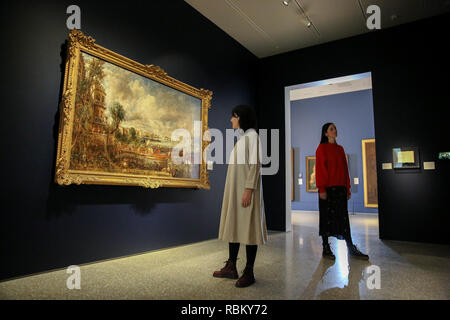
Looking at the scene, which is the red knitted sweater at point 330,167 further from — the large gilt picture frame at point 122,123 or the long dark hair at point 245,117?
the large gilt picture frame at point 122,123

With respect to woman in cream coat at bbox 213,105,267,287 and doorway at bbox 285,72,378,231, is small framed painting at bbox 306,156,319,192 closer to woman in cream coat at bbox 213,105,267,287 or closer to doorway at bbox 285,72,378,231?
doorway at bbox 285,72,378,231

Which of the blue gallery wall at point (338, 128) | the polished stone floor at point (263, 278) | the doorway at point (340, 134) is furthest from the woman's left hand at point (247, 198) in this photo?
the blue gallery wall at point (338, 128)

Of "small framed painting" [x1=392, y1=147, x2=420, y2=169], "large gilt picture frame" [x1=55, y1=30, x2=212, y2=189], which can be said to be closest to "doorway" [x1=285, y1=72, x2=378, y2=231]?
"small framed painting" [x1=392, y1=147, x2=420, y2=169]

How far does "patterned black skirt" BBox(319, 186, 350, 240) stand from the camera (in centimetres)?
370

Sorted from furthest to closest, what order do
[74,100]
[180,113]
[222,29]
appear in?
[222,29]
[180,113]
[74,100]

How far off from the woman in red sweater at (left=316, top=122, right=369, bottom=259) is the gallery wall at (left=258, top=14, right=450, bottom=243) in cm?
238

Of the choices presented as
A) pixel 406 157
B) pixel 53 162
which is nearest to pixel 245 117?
pixel 53 162

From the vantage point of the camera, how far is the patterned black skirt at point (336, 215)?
12.1 feet

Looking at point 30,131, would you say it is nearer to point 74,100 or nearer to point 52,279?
point 74,100

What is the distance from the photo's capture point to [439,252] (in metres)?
4.23

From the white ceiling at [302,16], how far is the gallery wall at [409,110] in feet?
1.22

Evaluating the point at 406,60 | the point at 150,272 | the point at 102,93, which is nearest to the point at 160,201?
the point at 150,272
